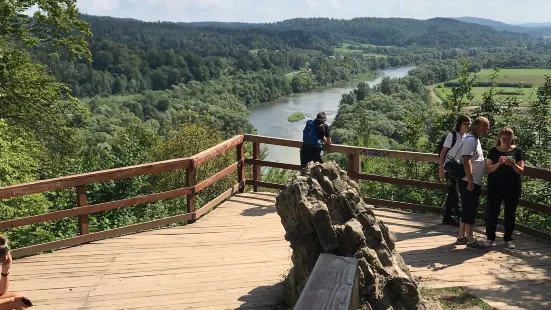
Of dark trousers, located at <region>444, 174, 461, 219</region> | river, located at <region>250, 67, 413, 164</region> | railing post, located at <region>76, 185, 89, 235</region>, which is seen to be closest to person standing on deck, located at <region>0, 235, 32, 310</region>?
railing post, located at <region>76, 185, 89, 235</region>

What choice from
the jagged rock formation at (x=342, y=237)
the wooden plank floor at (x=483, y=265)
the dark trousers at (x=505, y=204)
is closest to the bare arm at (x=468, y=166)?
the dark trousers at (x=505, y=204)

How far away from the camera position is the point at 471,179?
19.6 ft

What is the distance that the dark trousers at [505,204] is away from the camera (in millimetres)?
5953

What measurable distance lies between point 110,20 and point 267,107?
12004cm

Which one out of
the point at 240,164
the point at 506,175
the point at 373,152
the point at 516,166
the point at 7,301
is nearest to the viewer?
the point at 7,301

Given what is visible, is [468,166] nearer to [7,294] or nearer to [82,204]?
[82,204]

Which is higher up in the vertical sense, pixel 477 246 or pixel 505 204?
pixel 505 204

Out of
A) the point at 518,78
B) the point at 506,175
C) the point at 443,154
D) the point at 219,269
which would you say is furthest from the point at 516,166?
the point at 518,78

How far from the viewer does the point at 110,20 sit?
19500 cm

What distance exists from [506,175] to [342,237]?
3132 millimetres

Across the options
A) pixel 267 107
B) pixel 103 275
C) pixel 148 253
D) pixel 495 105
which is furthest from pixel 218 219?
pixel 267 107

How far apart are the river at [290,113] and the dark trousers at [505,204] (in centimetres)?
4291

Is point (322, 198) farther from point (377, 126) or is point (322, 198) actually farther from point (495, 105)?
point (377, 126)

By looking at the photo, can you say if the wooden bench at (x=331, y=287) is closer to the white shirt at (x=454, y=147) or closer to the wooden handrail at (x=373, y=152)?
the white shirt at (x=454, y=147)
